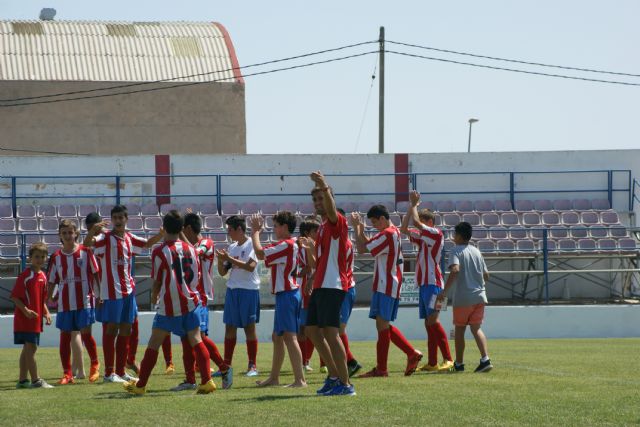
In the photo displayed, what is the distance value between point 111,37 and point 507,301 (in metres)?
22.5

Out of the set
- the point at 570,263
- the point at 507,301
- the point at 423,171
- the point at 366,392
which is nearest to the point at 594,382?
the point at 366,392

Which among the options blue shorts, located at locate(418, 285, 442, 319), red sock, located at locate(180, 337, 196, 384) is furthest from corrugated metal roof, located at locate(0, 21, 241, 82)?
red sock, located at locate(180, 337, 196, 384)

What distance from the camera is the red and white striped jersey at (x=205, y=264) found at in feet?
39.7

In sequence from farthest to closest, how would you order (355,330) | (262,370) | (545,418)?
(355,330), (262,370), (545,418)

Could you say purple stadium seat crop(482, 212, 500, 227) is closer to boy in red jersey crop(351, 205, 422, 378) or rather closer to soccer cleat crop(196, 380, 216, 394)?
boy in red jersey crop(351, 205, 422, 378)

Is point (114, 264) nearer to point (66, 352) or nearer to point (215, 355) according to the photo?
point (66, 352)

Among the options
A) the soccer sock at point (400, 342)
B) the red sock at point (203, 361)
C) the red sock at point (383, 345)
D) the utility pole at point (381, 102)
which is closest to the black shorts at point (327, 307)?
the red sock at point (203, 361)

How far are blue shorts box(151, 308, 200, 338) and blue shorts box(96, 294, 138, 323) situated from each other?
178 cm

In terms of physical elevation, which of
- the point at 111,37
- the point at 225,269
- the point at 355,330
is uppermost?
the point at 111,37

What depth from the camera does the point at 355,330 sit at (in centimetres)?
2266

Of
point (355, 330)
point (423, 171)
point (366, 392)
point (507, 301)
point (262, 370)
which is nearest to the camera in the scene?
point (366, 392)

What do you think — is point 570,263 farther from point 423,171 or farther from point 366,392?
point 366,392

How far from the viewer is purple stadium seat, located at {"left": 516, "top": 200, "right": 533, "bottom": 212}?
2821 centimetres

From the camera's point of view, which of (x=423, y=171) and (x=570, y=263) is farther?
(x=423, y=171)
